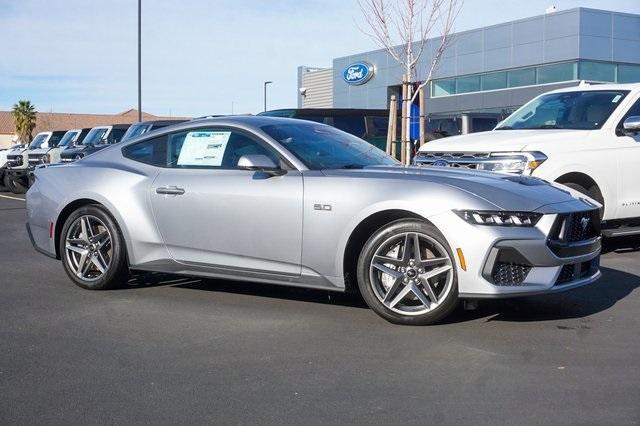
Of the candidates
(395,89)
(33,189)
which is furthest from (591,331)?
(395,89)

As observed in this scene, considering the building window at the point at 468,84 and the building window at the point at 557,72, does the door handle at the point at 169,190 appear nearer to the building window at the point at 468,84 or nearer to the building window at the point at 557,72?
the building window at the point at 557,72

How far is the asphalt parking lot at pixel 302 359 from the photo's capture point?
4.08 m

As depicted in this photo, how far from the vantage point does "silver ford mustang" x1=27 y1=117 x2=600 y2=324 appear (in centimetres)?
550

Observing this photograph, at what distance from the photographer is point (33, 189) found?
7641mm

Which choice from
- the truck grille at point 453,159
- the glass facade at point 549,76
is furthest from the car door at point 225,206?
the glass facade at point 549,76

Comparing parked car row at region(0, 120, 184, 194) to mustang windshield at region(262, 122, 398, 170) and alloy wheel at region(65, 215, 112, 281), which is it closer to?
alloy wheel at region(65, 215, 112, 281)

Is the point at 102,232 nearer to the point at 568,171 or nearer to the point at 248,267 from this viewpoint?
the point at 248,267

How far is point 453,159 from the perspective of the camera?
8.99 meters

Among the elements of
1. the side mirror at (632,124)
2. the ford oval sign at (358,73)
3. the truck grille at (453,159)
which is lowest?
the truck grille at (453,159)

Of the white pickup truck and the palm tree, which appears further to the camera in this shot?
the palm tree

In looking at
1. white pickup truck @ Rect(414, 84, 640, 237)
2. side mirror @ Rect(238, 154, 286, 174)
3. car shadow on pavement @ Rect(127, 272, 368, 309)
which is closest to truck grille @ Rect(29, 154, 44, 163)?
white pickup truck @ Rect(414, 84, 640, 237)

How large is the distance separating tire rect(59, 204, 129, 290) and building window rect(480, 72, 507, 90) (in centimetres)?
3268

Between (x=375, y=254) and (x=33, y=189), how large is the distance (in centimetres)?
364

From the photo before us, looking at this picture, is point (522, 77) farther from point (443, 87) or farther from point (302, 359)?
point (302, 359)
